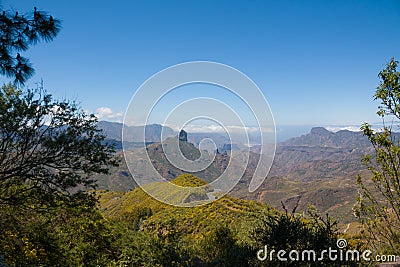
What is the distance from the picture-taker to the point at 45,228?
10430 mm

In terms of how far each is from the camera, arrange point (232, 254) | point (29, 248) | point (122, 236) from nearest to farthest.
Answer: point (232, 254) < point (29, 248) < point (122, 236)

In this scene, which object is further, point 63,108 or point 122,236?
point 122,236

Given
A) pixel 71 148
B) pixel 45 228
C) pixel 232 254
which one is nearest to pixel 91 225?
pixel 45 228

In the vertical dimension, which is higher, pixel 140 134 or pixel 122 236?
pixel 140 134

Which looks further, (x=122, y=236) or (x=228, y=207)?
(x=228, y=207)

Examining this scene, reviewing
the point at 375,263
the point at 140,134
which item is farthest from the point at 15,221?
the point at 375,263

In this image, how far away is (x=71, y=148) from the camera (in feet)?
27.3

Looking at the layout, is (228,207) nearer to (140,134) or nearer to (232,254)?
(140,134)

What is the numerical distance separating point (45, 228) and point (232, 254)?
754cm

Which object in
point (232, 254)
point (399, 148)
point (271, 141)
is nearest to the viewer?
point (232, 254)

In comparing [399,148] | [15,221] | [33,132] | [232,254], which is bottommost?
[232,254]

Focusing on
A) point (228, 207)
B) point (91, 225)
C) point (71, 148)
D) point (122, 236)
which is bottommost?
point (228, 207)

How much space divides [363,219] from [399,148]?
2.65 meters

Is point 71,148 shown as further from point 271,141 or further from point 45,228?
point 271,141
